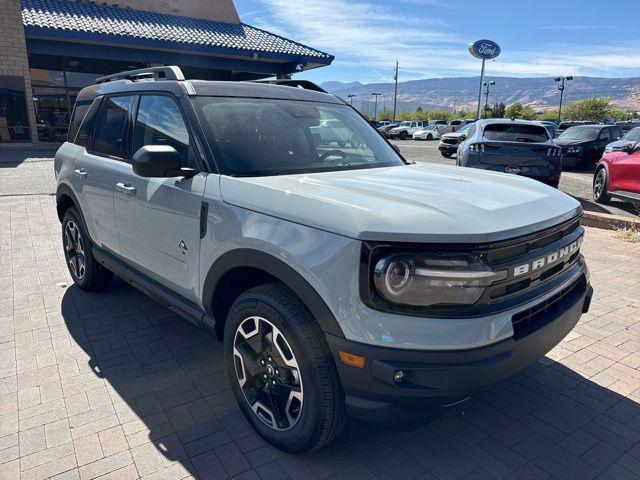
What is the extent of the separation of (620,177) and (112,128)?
850 cm

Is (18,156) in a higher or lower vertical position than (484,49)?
lower

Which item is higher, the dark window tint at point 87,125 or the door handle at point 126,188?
the dark window tint at point 87,125

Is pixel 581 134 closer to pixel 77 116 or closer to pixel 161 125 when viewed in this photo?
pixel 77 116

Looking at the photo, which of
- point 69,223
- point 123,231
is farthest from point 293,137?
point 69,223

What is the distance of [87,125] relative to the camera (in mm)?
4348

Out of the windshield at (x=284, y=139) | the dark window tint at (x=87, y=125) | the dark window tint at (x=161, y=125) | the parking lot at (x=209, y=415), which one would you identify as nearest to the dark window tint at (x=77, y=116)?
the dark window tint at (x=87, y=125)

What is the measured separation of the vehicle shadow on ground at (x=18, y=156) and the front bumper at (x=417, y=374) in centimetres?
1533

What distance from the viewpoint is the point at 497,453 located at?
2.54 m

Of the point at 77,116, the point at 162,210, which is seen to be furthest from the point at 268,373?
the point at 77,116

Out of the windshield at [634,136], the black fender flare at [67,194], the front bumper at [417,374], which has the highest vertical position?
the windshield at [634,136]

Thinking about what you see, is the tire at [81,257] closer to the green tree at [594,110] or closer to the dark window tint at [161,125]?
the dark window tint at [161,125]

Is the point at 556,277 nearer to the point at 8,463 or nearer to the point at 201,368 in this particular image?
the point at 201,368

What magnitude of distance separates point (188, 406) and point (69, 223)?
2.76m

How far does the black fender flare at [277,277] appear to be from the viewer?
2094 mm
